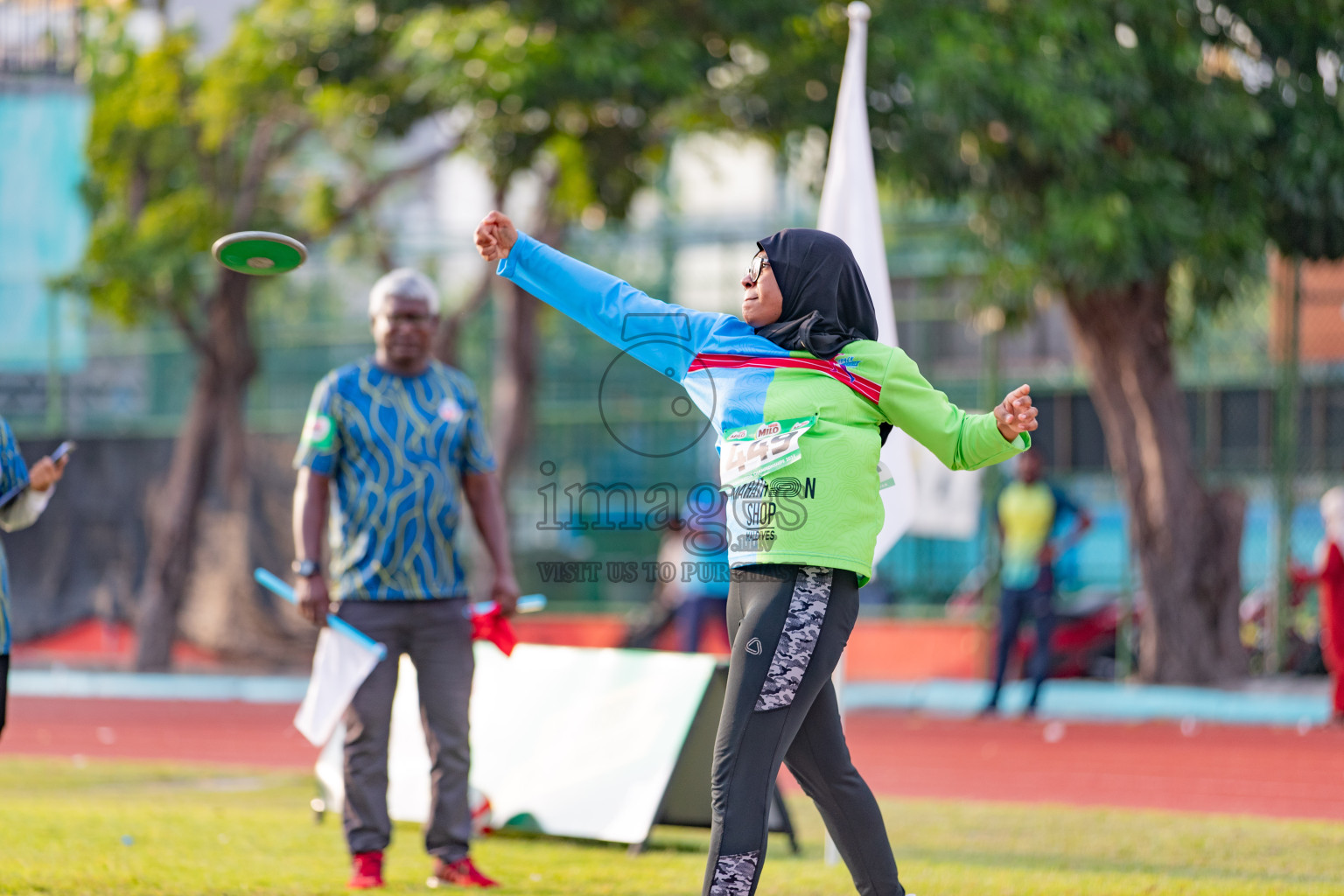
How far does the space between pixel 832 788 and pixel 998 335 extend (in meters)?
11.9

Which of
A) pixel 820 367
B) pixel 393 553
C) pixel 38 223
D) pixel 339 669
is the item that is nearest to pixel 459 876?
pixel 339 669

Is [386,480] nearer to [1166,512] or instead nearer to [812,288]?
[812,288]

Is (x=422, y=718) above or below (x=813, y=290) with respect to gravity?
below

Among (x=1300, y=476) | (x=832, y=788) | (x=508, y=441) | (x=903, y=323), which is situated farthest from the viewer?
(x=903, y=323)

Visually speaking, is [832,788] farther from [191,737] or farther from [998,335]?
[998,335]

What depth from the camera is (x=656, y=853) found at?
7.05 meters

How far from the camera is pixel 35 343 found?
74.6 feet

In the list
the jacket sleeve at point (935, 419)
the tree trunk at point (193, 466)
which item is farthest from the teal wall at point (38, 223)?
the jacket sleeve at point (935, 419)

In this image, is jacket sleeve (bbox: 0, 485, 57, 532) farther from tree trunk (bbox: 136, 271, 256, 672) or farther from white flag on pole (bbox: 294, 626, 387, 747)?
tree trunk (bbox: 136, 271, 256, 672)

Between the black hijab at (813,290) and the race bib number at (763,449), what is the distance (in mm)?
211

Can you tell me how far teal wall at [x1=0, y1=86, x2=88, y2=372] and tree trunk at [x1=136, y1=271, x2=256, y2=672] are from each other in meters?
4.55

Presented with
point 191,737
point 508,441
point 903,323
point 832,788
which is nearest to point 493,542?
point 832,788

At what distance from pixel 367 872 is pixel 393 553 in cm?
111

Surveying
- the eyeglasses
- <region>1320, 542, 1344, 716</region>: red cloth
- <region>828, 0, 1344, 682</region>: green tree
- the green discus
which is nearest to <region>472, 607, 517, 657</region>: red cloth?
the green discus
